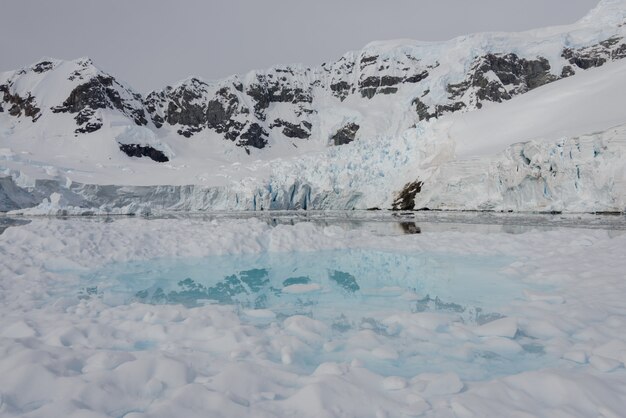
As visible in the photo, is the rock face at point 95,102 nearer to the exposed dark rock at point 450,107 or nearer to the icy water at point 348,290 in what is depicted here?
the exposed dark rock at point 450,107

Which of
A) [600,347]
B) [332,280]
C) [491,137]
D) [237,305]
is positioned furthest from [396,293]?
[491,137]

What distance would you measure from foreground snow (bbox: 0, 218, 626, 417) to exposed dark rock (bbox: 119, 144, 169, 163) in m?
82.4

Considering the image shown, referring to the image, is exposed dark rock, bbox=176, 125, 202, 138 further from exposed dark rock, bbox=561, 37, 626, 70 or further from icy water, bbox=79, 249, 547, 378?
icy water, bbox=79, 249, 547, 378

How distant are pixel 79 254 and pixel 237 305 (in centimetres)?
563

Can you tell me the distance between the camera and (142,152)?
82688mm

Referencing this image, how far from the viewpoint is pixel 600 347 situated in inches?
131

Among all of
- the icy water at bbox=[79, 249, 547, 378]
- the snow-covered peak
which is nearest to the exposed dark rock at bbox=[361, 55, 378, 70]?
the snow-covered peak

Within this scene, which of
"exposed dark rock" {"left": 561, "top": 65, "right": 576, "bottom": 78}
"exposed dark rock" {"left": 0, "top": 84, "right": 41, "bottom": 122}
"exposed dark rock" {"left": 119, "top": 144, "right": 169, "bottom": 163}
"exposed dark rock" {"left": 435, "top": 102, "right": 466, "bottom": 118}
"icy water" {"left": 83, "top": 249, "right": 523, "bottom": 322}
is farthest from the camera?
"exposed dark rock" {"left": 0, "top": 84, "right": 41, "bottom": 122}

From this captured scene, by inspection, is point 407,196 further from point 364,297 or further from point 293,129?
point 293,129

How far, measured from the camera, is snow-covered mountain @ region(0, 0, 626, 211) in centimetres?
2847

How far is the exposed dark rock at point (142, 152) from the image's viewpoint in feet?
267

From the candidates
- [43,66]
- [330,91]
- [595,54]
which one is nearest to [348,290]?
[595,54]

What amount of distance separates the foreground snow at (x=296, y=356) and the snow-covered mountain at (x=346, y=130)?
78.7ft

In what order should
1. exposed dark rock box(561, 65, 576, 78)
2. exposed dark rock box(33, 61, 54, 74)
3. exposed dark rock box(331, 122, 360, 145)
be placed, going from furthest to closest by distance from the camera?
exposed dark rock box(33, 61, 54, 74), exposed dark rock box(331, 122, 360, 145), exposed dark rock box(561, 65, 576, 78)
